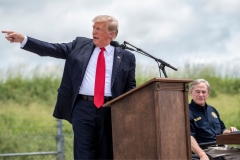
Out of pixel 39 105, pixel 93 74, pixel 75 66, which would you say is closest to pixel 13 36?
pixel 75 66

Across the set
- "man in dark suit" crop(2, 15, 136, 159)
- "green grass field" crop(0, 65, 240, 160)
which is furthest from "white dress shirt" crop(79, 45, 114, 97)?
"green grass field" crop(0, 65, 240, 160)

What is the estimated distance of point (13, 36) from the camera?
483 cm

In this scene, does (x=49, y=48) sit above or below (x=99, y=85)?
above

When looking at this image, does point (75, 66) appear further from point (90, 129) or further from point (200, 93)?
point (200, 93)

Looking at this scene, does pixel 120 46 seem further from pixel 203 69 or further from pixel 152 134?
pixel 203 69

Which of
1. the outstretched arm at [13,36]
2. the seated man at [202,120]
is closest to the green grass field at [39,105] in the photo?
the seated man at [202,120]

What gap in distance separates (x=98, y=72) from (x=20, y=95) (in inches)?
367

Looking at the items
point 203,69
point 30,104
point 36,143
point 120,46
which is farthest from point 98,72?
point 203,69

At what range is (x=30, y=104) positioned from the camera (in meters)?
14.0

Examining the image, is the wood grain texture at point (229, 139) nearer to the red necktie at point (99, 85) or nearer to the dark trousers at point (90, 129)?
the dark trousers at point (90, 129)

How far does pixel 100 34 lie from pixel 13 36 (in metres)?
0.74

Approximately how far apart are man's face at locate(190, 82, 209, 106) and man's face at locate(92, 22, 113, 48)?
1.17 metres

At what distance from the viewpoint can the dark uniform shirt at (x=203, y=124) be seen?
5.68 m

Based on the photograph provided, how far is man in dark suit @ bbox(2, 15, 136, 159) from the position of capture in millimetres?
5027
